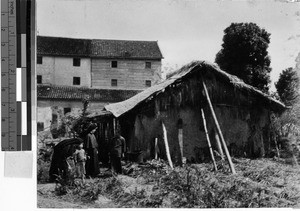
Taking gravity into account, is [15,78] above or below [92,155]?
above

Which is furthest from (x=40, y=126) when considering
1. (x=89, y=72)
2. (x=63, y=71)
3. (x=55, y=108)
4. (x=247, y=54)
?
(x=247, y=54)

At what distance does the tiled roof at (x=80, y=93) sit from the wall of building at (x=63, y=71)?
92 mm

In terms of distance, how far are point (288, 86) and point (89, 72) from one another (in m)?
2.88

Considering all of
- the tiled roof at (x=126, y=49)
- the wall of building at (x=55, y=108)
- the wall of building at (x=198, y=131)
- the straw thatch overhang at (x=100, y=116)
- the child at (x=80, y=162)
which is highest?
the tiled roof at (x=126, y=49)

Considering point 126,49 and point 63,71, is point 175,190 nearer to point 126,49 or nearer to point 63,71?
point 126,49

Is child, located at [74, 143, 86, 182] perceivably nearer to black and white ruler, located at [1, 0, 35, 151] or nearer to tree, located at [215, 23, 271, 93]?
black and white ruler, located at [1, 0, 35, 151]

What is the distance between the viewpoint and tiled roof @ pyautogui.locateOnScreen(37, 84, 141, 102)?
21.4 feet

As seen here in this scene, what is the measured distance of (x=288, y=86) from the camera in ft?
22.3

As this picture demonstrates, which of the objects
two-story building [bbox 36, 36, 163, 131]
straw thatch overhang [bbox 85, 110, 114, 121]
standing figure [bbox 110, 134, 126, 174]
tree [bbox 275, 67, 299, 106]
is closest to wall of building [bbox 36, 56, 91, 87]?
two-story building [bbox 36, 36, 163, 131]

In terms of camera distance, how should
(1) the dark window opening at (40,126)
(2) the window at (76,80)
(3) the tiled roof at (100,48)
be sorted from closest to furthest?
(1) the dark window opening at (40,126), (3) the tiled roof at (100,48), (2) the window at (76,80)

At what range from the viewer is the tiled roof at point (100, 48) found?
21.6 ft

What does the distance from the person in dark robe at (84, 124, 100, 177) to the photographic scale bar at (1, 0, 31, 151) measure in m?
0.79

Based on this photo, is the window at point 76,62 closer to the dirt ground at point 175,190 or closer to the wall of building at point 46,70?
the wall of building at point 46,70

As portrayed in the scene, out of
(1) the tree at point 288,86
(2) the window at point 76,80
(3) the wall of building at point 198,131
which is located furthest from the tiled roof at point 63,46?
Result: (1) the tree at point 288,86
